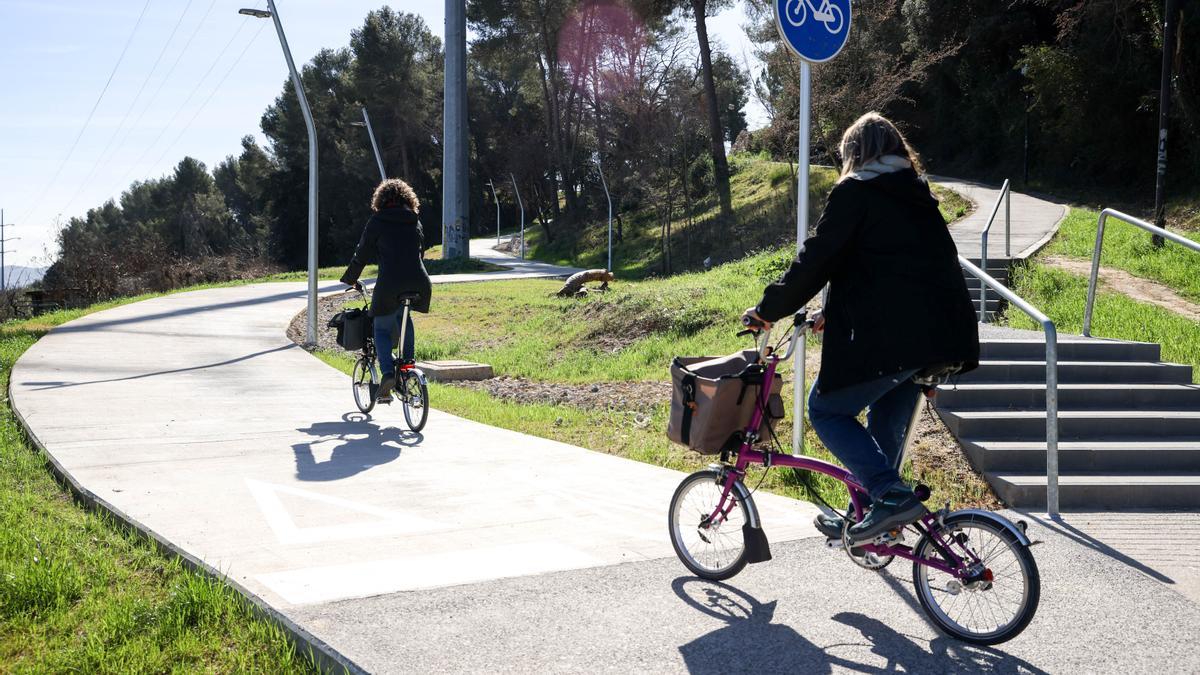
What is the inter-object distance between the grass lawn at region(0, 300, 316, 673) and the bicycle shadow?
1.68 metres

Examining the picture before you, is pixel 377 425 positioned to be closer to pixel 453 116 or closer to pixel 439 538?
pixel 439 538

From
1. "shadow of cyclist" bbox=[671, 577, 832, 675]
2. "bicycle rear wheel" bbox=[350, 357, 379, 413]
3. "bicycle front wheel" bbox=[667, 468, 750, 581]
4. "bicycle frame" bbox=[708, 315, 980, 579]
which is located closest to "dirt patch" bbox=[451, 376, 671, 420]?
"bicycle rear wheel" bbox=[350, 357, 379, 413]

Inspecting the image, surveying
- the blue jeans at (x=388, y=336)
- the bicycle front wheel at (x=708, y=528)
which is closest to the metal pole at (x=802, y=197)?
the bicycle front wheel at (x=708, y=528)

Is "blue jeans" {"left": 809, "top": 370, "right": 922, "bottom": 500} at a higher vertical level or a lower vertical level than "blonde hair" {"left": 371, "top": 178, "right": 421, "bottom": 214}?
lower

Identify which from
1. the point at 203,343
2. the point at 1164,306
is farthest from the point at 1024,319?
the point at 203,343

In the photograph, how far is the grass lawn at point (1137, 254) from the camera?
13234mm

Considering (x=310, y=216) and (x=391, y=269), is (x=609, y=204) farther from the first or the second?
(x=391, y=269)

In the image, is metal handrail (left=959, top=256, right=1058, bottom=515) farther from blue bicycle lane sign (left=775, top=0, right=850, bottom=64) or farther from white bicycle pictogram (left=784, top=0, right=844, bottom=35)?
white bicycle pictogram (left=784, top=0, right=844, bottom=35)

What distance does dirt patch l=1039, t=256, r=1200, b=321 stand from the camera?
11.9 m

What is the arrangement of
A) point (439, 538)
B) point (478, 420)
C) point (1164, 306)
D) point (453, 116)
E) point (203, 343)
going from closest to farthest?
point (439, 538) → point (478, 420) → point (1164, 306) → point (203, 343) → point (453, 116)

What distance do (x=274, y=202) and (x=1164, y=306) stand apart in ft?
224

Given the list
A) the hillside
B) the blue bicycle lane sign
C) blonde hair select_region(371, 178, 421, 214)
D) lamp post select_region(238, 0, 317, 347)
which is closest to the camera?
the blue bicycle lane sign

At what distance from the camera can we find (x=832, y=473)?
13.2 ft

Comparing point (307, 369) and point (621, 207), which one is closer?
point (307, 369)
